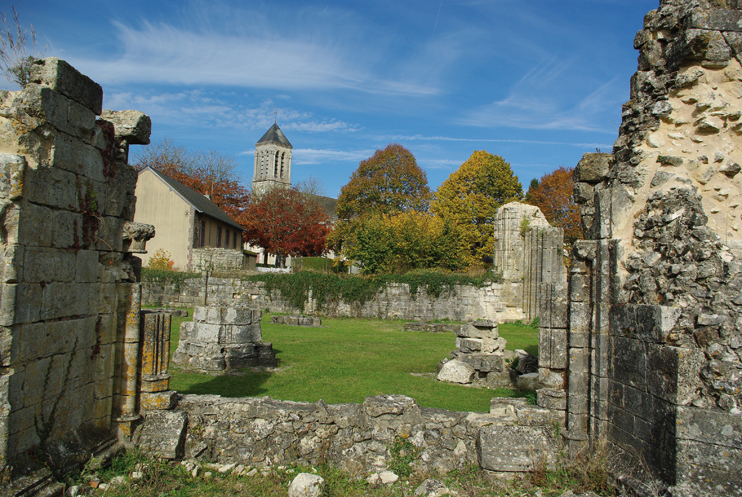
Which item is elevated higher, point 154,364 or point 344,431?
point 154,364

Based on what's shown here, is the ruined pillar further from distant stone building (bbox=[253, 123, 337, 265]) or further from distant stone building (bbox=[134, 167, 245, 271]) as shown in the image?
distant stone building (bbox=[253, 123, 337, 265])

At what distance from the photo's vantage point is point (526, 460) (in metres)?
4.79

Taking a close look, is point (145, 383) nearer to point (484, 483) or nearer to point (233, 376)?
point (484, 483)

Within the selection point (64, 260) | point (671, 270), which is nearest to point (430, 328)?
point (671, 270)

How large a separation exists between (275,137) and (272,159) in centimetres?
362

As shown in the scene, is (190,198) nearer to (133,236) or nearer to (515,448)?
(133,236)

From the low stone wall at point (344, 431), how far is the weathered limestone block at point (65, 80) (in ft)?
10.8

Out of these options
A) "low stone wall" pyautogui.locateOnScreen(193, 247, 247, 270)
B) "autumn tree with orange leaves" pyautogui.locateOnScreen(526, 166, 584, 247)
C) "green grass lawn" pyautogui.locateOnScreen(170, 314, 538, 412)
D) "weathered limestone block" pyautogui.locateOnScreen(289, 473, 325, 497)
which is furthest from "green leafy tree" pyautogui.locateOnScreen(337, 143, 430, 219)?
"weathered limestone block" pyautogui.locateOnScreen(289, 473, 325, 497)

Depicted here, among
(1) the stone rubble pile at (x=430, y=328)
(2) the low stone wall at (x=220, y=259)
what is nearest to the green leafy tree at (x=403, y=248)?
(2) the low stone wall at (x=220, y=259)

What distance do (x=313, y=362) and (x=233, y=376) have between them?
6.79ft

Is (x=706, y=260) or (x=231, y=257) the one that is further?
(x=231, y=257)

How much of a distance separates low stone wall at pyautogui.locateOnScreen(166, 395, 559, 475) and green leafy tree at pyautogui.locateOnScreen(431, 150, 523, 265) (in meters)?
30.1

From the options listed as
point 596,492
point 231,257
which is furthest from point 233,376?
point 231,257

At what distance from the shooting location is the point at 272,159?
2803 inches
